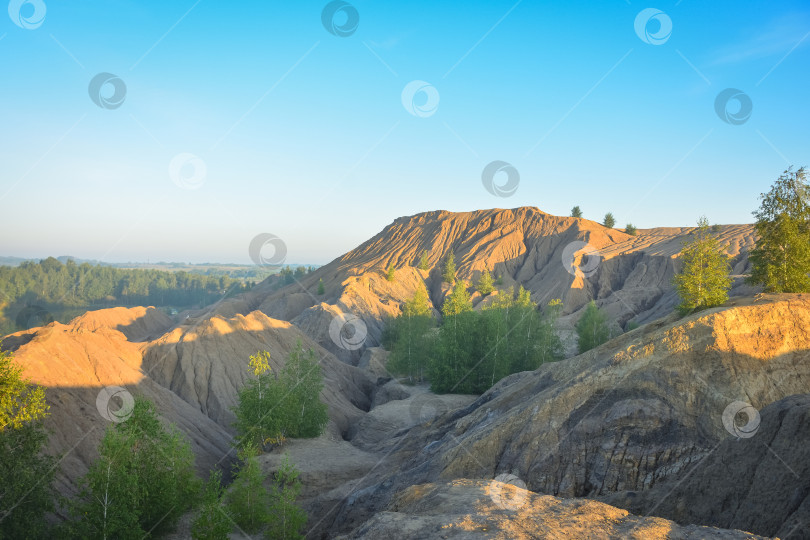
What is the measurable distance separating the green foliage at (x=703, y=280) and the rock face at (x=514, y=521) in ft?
41.0

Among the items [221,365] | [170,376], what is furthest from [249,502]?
[170,376]

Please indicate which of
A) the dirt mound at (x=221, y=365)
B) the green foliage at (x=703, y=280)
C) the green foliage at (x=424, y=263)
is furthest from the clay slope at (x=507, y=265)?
the green foliage at (x=703, y=280)

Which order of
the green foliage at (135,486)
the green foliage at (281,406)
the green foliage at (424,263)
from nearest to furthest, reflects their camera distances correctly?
1. the green foliage at (135,486)
2. the green foliage at (281,406)
3. the green foliage at (424,263)

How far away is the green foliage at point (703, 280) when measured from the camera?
17906 millimetres

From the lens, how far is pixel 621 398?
579 inches

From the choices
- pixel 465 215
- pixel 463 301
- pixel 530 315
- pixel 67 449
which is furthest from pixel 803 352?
pixel 465 215

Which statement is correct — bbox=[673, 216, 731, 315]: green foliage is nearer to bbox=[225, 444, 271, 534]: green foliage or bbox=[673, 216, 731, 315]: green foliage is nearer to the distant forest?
bbox=[225, 444, 271, 534]: green foliage

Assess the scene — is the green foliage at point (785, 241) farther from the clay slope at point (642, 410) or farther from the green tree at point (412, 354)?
the green tree at point (412, 354)

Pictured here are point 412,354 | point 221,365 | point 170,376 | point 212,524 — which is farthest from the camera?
point 412,354

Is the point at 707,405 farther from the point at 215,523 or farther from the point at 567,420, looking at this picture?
the point at 215,523

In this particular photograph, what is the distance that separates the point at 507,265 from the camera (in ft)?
343

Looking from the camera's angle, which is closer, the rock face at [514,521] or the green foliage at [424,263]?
the rock face at [514,521]

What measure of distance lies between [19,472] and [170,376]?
2146 cm

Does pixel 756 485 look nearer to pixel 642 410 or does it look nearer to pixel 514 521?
pixel 514 521
